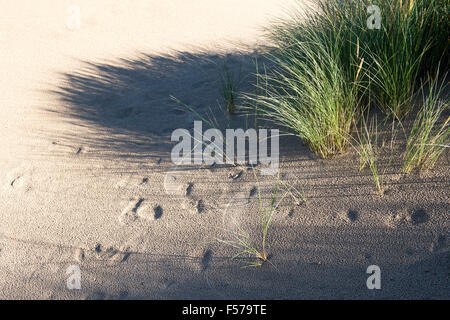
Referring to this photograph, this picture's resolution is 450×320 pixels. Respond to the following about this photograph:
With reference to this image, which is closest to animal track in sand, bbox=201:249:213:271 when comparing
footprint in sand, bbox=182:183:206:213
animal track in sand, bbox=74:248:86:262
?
footprint in sand, bbox=182:183:206:213

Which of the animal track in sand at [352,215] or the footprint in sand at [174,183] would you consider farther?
the footprint in sand at [174,183]

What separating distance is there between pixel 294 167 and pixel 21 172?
219cm

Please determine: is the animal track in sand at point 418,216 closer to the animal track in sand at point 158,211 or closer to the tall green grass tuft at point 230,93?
the animal track in sand at point 158,211

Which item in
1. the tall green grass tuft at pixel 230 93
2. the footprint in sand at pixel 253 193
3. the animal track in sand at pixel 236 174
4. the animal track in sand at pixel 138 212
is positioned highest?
the tall green grass tuft at pixel 230 93

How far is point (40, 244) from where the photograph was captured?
260 centimetres

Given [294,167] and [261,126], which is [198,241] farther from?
[261,126]

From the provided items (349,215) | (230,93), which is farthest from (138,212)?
(230,93)

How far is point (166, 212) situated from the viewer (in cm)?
271

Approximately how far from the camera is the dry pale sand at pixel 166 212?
2.13 meters

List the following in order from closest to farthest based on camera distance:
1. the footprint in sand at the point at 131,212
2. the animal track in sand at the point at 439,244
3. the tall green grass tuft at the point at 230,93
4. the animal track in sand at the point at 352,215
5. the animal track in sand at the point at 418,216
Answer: the animal track in sand at the point at 439,244 → the animal track in sand at the point at 418,216 → the animal track in sand at the point at 352,215 → the footprint in sand at the point at 131,212 → the tall green grass tuft at the point at 230,93

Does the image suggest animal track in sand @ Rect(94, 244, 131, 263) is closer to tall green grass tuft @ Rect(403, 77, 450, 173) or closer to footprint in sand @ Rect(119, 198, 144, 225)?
footprint in sand @ Rect(119, 198, 144, 225)

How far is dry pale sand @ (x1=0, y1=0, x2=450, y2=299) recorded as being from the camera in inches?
84.0

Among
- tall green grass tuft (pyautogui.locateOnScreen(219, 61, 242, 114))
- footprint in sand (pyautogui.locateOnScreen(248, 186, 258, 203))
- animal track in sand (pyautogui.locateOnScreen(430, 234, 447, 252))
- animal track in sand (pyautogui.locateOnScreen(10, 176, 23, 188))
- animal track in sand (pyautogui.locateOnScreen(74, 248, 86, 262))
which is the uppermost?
tall green grass tuft (pyautogui.locateOnScreen(219, 61, 242, 114))

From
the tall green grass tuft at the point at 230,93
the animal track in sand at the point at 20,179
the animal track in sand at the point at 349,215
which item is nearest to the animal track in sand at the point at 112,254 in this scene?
the animal track in sand at the point at 20,179
